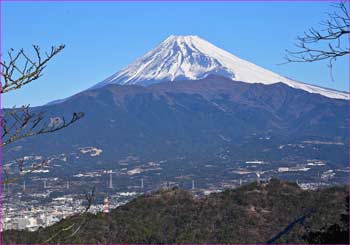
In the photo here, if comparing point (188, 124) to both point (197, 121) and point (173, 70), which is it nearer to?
point (197, 121)

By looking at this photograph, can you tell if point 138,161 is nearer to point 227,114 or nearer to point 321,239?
point 227,114

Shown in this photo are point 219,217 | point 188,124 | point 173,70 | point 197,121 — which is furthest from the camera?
point 173,70

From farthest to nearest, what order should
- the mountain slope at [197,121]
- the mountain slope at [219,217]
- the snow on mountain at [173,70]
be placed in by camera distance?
the snow on mountain at [173,70] → the mountain slope at [197,121] → the mountain slope at [219,217]

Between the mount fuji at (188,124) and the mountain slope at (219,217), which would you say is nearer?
the mountain slope at (219,217)

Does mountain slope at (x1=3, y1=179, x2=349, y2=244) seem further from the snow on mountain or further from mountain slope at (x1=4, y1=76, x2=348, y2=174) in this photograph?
the snow on mountain

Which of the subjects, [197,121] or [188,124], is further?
[197,121]

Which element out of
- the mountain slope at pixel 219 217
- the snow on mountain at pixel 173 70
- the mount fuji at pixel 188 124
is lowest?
the mountain slope at pixel 219 217

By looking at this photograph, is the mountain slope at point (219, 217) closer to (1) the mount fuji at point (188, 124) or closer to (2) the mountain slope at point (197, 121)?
(1) the mount fuji at point (188, 124)

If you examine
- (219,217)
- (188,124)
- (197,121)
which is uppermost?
(197,121)

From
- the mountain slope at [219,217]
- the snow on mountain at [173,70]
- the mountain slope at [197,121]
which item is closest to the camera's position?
the mountain slope at [219,217]

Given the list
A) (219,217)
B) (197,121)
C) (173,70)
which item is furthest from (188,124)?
(219,217)

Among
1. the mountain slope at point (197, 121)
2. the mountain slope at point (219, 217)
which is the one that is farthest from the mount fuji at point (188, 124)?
the mountain slope at point (219, 217)
